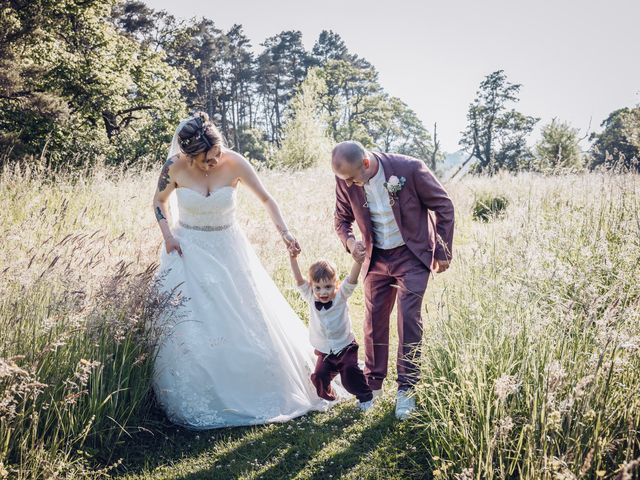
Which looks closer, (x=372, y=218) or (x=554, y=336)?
(x=554, y=336)

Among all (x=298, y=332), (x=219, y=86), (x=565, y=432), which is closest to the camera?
(x=565, y=432)

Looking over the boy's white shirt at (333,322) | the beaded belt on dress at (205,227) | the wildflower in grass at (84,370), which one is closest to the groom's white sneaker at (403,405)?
the boy's white shirt at (333,322)

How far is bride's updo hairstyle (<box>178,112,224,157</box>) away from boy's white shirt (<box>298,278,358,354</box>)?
1539 millimetres

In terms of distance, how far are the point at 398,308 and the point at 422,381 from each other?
69 centimetres

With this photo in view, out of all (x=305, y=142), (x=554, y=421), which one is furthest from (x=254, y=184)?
(x=305, y=142)

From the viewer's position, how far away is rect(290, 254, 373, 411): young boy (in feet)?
14.4

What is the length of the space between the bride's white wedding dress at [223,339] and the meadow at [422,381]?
189mm

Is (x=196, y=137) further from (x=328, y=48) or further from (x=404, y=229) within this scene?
(x=328, y=48)

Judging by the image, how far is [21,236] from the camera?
4.49 meters

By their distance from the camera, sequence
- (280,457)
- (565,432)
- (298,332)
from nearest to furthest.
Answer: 1. (565,432)
2. (280,457)
3. (298,332)

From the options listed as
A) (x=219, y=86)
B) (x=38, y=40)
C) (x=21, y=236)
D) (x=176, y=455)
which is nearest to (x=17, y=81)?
(x=38, y=40)

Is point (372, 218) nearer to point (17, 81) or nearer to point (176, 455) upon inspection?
point (176, 455)

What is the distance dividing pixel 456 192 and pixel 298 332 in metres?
10.2

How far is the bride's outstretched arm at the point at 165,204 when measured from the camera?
184 inches
